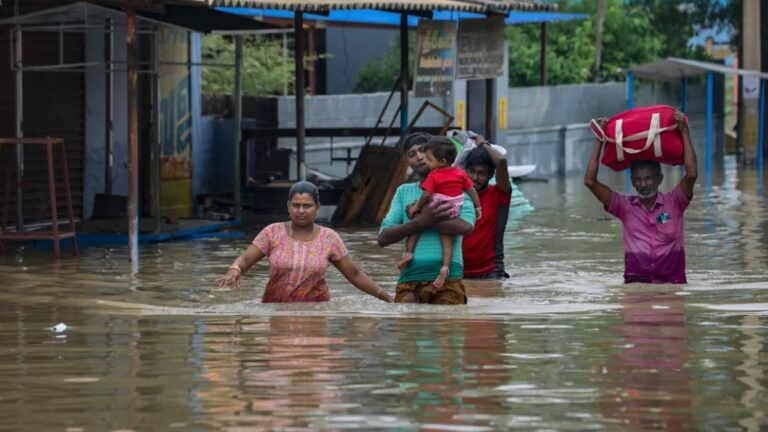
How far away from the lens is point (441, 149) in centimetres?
993

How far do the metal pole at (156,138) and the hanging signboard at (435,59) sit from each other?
3.19 m

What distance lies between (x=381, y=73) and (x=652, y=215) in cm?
2241

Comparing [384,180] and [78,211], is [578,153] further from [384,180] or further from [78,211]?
A: [78,211]

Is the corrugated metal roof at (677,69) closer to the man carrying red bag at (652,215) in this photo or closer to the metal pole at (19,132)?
the metal pole at (19,132)

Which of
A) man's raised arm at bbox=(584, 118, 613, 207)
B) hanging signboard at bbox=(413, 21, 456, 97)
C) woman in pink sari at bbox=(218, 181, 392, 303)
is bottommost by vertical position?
woman in pink sari at bbox=(218, 181, 392, 303)

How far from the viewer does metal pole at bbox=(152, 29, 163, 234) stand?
16.5 meters

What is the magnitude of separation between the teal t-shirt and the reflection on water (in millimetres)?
218

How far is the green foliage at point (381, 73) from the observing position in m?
32.9

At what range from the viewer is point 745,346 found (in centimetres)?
866

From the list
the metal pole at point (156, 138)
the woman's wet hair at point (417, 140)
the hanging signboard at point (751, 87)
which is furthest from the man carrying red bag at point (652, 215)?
the hanging signboard at point (751, 87)

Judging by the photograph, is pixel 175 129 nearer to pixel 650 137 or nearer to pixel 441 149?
pixel 650 137

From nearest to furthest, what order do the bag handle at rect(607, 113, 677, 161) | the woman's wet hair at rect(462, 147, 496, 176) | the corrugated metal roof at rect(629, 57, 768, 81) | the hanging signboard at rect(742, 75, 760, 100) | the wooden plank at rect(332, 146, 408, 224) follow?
the bag handle at rect(607, 113, 677, 161)
the woman's wet hair at rect(462, 147, 496, 176)
the wooden plank at rect(332, 146, 408, 224)
the corrugated metal roof at rect(629, 57, 768, 81)
the hanging signboard at rect(742, 75, 760, 100)

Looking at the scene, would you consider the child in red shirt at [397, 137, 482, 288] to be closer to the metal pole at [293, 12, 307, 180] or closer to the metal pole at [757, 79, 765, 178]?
the metal pole at [293, 12, 307, 180]

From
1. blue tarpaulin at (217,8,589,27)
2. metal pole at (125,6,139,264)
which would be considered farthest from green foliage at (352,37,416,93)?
metal pole at (125,6,139,264)
